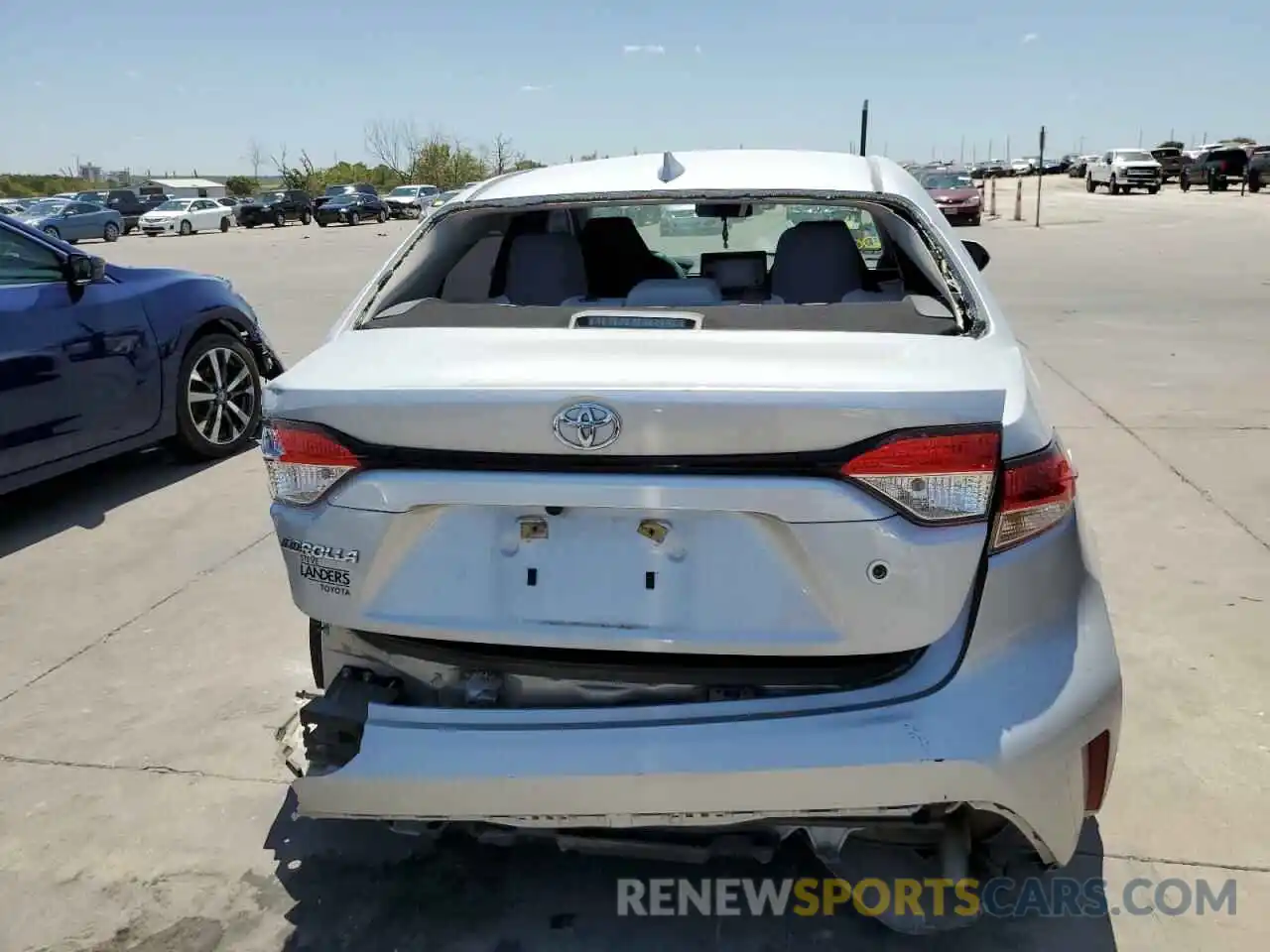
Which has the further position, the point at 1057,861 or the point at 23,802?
the point at 23,802

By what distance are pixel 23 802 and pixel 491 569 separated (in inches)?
74.0

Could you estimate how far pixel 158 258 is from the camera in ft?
83.0

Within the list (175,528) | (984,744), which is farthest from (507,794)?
(175,528)

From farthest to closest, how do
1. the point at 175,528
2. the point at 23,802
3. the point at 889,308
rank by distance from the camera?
1. the point at 175,528
2. the point at 23,802
3. the point at 889,308

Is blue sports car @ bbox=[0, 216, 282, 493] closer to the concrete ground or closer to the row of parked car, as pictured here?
the concrete ground

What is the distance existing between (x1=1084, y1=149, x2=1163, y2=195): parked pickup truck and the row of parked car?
27.9 metres

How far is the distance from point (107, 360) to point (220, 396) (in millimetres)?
985

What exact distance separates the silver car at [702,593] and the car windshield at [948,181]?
31722 mm

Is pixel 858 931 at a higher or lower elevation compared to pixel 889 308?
lower

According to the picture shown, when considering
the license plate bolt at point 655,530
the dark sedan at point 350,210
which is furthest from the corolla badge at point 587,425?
the dark sedan at point 350,210

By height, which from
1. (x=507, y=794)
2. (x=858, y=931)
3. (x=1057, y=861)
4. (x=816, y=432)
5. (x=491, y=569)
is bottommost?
(x=858, y=931)

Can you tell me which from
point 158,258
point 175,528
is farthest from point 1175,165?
point 175,528

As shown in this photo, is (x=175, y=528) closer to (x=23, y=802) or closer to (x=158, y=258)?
(x=23, y=802)

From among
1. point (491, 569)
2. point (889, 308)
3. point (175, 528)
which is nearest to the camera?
point (491, 569)
